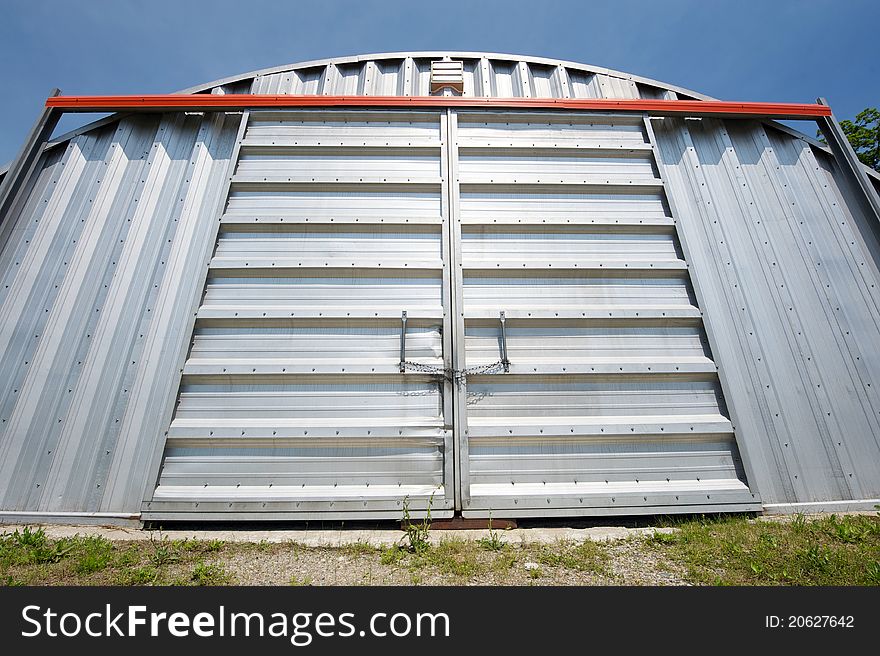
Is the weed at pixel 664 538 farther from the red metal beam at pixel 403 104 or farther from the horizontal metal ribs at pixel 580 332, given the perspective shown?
the red metal beam at pixel 403 104

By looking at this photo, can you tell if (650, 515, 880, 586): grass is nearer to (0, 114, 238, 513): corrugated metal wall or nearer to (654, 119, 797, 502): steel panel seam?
(654, 119, 797, 502): steel panel seam

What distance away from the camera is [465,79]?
5840 millimetres

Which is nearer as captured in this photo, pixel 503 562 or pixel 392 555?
pixel 503 562

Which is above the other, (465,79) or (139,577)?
(465,79)

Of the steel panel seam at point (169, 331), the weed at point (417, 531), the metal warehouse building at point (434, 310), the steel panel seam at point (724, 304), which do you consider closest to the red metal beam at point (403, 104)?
the metal warehouse building at point (434, 310)

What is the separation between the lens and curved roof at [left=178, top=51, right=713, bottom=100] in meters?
5.60

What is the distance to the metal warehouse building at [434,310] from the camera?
3.56 meters

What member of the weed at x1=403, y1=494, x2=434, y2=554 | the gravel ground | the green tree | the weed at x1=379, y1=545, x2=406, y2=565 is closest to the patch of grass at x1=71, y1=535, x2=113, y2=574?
the gravel ground

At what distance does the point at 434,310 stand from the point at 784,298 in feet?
13.4

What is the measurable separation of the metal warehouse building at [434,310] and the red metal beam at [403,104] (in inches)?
1.3

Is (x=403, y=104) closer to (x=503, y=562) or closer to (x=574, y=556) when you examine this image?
(x=503, y=562)

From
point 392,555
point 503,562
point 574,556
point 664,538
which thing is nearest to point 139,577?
point 392,555

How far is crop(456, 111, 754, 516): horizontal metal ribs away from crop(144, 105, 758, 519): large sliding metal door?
0.9 inches
